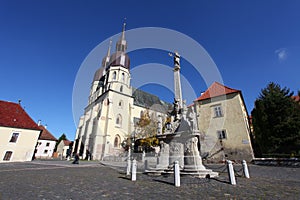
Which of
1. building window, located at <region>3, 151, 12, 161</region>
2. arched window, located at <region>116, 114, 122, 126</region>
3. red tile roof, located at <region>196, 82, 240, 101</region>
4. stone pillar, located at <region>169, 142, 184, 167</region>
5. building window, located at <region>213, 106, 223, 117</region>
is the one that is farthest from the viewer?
arched window, located at <region>116, 114, 122, 126</region>

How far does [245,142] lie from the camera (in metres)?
16.8

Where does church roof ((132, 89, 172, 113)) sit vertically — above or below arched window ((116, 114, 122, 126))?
above

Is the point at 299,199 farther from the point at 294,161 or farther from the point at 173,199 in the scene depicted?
the point at 294,161

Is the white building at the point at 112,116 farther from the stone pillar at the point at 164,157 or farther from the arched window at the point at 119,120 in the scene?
the stone pillar at the point at 164,157

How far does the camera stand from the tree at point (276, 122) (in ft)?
47.6

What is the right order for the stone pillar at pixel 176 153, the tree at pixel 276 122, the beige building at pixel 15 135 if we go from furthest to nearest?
1. the beige building at pixel 15 135
2. the tree at pixel 276 122
3. the stone pillar at pixel 176 153

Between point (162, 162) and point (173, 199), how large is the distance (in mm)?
4184

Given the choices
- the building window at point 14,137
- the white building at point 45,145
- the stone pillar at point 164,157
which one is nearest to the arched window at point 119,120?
the building window at point 14,137

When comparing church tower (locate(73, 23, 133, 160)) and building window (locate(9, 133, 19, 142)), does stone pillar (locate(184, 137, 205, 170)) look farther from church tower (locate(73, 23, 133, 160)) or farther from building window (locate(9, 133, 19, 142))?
building window (locate(9, 133, 19, 142))

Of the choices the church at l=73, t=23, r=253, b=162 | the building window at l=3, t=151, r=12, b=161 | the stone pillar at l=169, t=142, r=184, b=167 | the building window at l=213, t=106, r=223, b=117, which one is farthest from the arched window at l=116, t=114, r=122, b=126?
the stone pillar at l=169, t=142, r=184, b=167

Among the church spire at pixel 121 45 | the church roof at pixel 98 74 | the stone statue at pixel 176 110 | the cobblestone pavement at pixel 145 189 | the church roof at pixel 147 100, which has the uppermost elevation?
the church spire at pixel 121 45

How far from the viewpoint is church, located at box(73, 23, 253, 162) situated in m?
17.3

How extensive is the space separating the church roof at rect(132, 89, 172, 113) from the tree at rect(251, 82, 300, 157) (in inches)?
1085

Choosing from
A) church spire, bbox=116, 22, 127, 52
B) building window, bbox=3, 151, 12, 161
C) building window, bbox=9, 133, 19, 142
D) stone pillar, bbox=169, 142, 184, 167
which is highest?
church spire, bbox=116, 22, 127, 52
